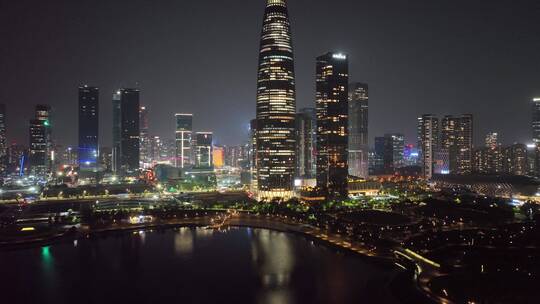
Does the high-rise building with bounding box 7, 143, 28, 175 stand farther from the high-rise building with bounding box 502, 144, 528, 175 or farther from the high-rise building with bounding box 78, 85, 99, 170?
the high-rise building with bounding box 502, 144, 528, 175

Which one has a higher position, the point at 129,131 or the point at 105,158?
the point at 129,131

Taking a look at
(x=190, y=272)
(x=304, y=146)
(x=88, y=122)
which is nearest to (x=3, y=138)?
(x=88, y=122)

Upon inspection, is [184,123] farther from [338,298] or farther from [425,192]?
[338,298]

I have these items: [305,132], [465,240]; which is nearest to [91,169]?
[305,132]

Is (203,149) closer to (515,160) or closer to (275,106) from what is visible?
(275,106)

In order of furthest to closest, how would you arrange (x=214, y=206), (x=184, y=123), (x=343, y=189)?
(x=184, y=123), (x=343, y=189), (x=214, y=206)

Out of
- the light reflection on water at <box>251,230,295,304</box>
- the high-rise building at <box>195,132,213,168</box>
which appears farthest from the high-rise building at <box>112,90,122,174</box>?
the light reflection on water at <box>251,230,295,304</box>
